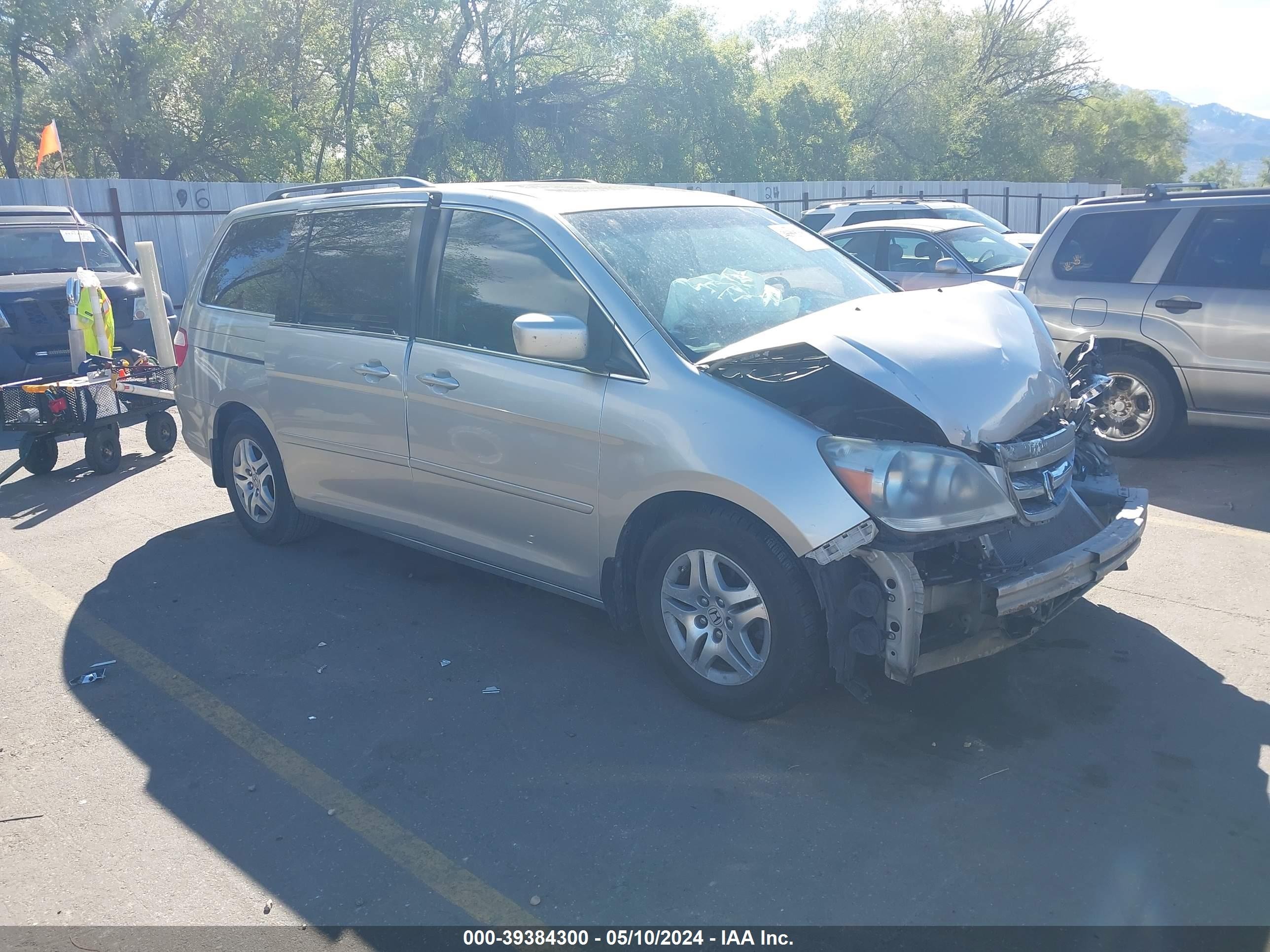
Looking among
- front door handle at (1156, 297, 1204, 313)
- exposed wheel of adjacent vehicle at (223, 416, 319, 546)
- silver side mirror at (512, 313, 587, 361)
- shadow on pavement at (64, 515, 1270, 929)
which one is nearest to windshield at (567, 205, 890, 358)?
silver side mirror at (512, 313, 587, 361)

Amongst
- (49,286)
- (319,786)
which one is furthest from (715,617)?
(49,286)

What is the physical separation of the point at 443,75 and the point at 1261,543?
83.0ft

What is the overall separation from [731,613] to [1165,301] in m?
5.09

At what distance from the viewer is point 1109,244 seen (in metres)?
7.67

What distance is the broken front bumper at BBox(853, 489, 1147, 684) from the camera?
11.5 ft

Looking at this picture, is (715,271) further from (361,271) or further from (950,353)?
(361,271)

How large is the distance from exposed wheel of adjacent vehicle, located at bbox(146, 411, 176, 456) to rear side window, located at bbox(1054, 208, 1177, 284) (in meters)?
7.37

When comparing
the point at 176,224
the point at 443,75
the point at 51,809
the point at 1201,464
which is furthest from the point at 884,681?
the point at 443,75

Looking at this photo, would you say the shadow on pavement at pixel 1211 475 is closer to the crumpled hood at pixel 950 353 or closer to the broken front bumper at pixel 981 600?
the crumpled hood at pixel 950 353

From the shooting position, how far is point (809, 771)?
3.65m

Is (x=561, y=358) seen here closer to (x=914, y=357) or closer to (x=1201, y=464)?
(x=914, y=357)

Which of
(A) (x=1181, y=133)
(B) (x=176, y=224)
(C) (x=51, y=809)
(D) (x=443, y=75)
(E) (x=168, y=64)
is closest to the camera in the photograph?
(C) (x=51, y=809)

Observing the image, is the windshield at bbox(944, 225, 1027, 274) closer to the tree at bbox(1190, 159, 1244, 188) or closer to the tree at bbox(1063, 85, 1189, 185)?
the tree at bbox(1063, 85, 1189, 185)

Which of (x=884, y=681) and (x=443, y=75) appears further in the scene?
(x=443, y=75)
